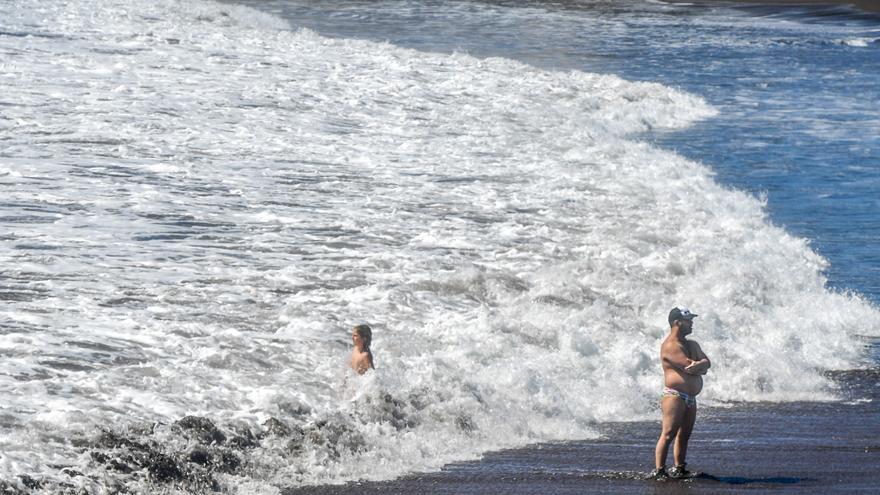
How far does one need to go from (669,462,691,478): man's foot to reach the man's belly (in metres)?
0.54

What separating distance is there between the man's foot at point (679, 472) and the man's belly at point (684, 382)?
543 millimetres

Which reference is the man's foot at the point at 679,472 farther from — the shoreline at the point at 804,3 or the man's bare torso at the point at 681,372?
the shoreline at the point at 804,3

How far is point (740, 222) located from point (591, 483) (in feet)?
34.0

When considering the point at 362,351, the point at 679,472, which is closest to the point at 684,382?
the point at 679,472

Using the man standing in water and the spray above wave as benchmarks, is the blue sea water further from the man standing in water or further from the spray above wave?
the man standing in water

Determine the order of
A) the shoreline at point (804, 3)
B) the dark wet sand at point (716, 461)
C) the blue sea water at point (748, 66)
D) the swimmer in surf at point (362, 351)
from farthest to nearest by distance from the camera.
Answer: the shoreline at point (804, 3)
the blue sea water at point (748, 66)
the swimmer in surf at point (362, 351)
the dark wet sand at point (716, 461)

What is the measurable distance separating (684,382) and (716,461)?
2.77 feet

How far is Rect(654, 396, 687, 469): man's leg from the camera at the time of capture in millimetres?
9797

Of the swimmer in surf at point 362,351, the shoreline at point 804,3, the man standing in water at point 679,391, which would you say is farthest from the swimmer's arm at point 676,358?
the shoreline at point 804,3

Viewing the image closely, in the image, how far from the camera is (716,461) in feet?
34.0

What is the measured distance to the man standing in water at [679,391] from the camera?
9828 millimetres

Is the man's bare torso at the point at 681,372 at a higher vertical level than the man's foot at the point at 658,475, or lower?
higher

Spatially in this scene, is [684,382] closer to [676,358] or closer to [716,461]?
[676,358]

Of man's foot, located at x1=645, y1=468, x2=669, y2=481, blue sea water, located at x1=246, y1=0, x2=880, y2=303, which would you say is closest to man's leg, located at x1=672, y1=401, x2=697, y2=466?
man's foot, located at x1=645, y1=468, x2=669, y2=481
